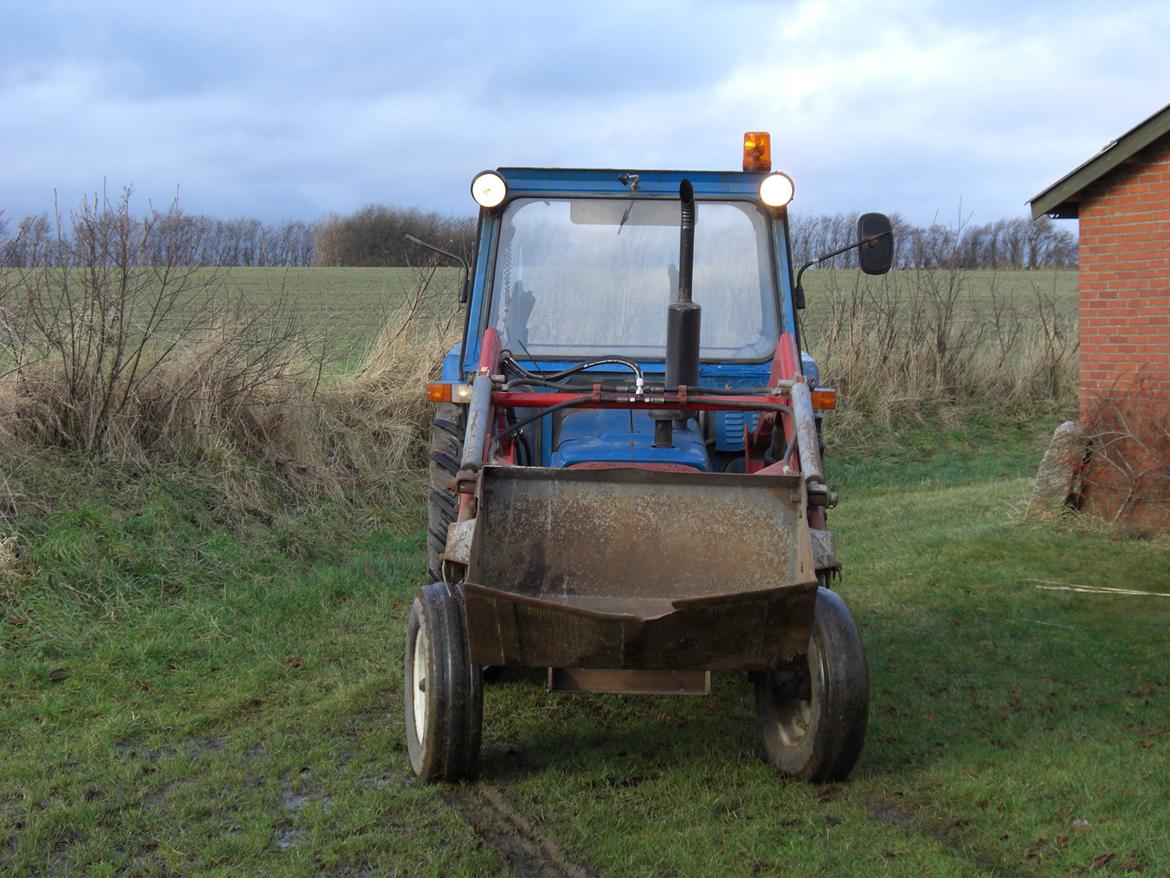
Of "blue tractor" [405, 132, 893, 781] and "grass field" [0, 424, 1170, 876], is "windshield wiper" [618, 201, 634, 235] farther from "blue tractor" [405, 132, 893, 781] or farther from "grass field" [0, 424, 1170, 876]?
"grass field" [0, 424, 1170, 876]

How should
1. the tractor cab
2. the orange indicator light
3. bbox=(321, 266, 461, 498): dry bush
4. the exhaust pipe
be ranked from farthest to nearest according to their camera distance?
1. bbox=(321, 266, 461, 498): dry bush
2. the tractor cab
3. the orange indicator light
4. the exhaust pipe

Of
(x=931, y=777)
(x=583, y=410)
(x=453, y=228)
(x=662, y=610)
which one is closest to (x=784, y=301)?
(x=583, y=410)

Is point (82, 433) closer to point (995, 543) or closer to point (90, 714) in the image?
point (90, 714)

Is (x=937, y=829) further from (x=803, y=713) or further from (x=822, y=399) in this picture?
(x=822, y=399)

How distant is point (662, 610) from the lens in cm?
397

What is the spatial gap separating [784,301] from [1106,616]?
8.95 ft

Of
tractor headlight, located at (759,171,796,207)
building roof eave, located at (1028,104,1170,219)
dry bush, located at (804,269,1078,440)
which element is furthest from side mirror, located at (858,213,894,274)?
dry bush, located at (804,269,1078,440)

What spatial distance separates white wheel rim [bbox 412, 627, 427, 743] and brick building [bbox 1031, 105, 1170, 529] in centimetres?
629

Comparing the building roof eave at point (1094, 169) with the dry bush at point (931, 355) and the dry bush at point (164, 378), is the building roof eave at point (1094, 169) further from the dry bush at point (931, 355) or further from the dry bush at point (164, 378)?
the dry bush at point (164, 378)

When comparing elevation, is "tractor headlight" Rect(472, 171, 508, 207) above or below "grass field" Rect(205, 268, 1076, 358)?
above

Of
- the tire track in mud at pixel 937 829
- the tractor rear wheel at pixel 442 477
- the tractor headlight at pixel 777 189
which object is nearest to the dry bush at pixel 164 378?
the tractor rear wheel at pixel 442 477

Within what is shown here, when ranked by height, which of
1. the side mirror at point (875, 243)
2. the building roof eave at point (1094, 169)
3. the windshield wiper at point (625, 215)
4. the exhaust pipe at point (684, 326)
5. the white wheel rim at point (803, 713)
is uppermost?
the building roof eave at point (1094, 169)

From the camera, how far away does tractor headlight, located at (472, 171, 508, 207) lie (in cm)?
498

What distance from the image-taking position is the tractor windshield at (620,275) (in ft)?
17.3
